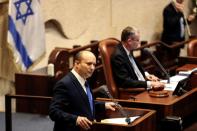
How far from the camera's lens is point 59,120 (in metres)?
3.54

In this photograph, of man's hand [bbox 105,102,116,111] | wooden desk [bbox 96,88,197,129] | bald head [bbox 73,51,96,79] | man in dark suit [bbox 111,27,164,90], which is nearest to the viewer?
bald head [bbox 73,51,96,79]

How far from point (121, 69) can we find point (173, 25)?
3.82 metres

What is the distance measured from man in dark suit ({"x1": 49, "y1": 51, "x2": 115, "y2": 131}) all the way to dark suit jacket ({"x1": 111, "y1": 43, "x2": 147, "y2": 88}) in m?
1.40

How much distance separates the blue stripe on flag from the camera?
5945 mm

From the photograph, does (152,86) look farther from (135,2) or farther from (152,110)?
(135,2)

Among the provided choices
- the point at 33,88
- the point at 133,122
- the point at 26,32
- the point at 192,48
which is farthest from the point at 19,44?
the point at 133,122

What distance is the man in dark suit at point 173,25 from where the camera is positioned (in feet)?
28.3

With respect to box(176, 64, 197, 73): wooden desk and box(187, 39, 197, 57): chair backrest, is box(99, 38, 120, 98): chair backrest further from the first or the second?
box(187, 39, 197, 57): chair backrest

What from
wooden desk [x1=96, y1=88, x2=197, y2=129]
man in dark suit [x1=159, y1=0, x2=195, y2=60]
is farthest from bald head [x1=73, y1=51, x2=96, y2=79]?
man in dark suit [x1=159, y1=0, x2=195, y2=60]

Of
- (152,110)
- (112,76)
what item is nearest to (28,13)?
(112,76)

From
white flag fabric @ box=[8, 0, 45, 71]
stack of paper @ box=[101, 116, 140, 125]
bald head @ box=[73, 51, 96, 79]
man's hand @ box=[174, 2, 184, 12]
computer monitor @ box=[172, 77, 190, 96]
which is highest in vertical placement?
man's hand @ box=[174, 2, 184, 12]

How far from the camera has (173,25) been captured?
8727 mm

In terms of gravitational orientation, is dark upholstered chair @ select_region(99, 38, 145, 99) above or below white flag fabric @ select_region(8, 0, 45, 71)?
below

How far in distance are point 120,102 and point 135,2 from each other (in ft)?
14.9
